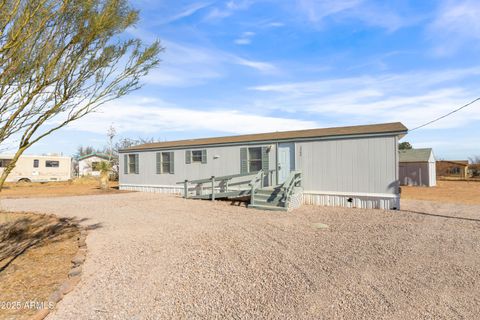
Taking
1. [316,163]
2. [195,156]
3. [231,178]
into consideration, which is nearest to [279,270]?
[316,163]

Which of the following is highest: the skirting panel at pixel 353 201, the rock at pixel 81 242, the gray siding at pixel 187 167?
the gray siding at pixel 187 167

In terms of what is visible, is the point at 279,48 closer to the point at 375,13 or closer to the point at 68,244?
the point at 375,13

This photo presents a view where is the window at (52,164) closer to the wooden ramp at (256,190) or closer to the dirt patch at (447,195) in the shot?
the wooden ramp at (256,190)

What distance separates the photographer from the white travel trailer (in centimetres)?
2516

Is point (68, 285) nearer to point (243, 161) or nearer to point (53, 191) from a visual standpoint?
point (243, 161)

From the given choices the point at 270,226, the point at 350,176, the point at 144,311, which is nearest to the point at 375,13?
the point at 350,176

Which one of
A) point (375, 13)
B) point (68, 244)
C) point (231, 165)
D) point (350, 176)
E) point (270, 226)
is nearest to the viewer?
point (68, 244)

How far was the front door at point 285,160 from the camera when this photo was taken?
12789mm

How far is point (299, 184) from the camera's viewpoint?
1241cm

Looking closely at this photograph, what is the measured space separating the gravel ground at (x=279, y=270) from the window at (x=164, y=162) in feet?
26.5

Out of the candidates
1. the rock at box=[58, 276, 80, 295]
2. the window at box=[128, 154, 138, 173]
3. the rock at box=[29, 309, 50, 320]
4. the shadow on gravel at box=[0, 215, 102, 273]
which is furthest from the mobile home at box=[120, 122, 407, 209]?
the rock at box=[29, 309, 50, 320]

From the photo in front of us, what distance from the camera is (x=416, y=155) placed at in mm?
24688

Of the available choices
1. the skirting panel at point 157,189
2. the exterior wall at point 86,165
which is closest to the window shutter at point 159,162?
the skirting panel at point 157,189

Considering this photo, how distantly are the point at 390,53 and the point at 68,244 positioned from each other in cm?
1337
